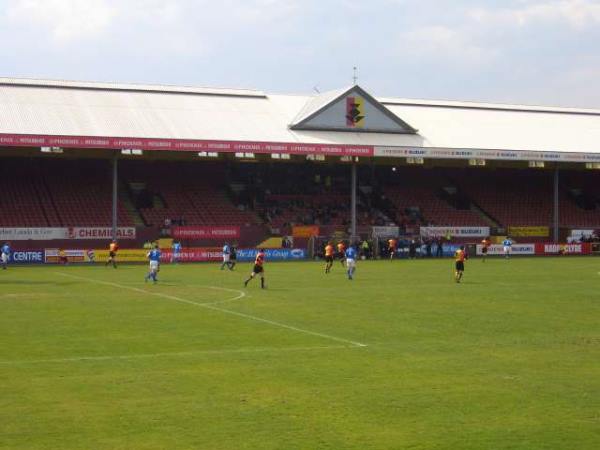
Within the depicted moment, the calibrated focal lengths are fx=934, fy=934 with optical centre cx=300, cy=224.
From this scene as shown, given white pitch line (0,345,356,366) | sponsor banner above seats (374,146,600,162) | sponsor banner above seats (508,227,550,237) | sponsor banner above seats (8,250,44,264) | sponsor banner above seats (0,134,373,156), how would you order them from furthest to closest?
1. sponsor banner above seats (508,227,550,237)
2. sponsor banner above seats (374,146,600,162)
3. sponsor banner above seats (0,134,373,156)
4. sponsor banner above seats (8,250,44,264)
5. white pitch line (0,345,356,366)

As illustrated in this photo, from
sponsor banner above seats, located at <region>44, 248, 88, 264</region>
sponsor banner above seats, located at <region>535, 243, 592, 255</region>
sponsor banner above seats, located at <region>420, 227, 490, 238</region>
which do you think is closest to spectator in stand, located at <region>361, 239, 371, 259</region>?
sponsor banner above seats, located at <region>420, 227, 490, 238</region>

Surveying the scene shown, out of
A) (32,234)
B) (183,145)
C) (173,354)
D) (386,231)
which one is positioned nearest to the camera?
(173,354)

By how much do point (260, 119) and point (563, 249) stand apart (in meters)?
22.8

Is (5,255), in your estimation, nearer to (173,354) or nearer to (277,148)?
(277,148)

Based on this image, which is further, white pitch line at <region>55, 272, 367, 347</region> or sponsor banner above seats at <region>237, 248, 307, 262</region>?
sponsor banner above seats at <region>237, 248, 307, 262</region>

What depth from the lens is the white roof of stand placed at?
57188mm

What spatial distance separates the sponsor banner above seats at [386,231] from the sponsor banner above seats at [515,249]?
565 cm

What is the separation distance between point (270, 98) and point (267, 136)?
1027cm

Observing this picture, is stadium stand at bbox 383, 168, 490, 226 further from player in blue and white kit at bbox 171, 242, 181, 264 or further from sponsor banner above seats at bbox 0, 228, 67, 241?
sponsor banner above seats at bbox 0, 228, 67, 241

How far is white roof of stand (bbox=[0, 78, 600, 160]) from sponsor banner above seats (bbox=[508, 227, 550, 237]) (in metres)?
5.77

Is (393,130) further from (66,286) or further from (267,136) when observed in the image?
(66,286)

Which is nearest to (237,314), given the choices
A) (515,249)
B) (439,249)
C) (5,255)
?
(5,255)

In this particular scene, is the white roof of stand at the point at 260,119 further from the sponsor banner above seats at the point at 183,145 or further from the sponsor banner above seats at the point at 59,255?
the sponsor banner above seats at the point at 59,255

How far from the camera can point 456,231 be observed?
213ft
